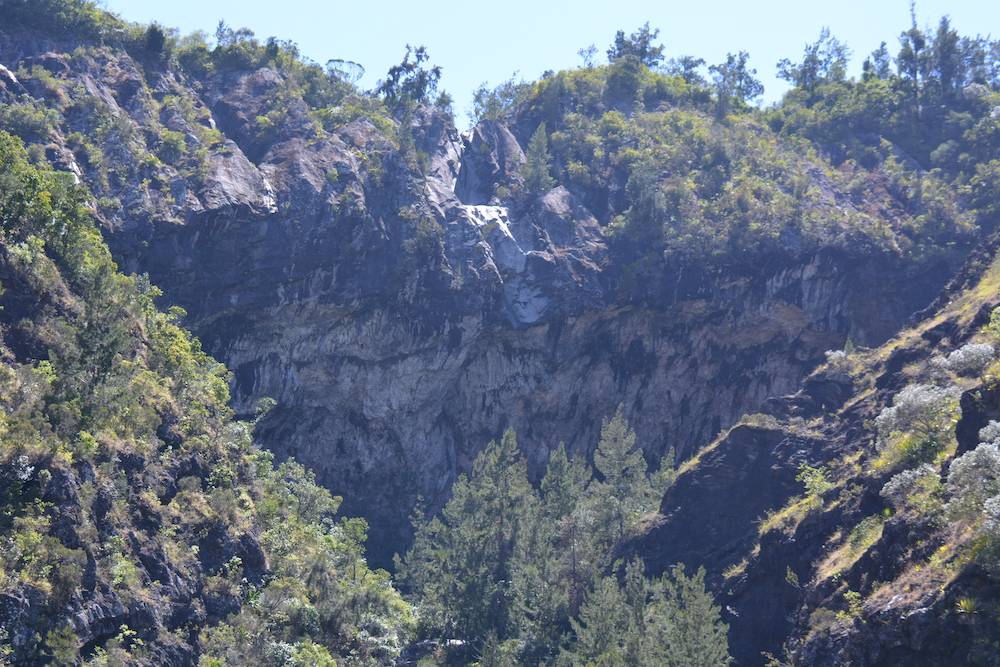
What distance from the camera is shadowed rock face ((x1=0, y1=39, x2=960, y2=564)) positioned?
67.9 metres

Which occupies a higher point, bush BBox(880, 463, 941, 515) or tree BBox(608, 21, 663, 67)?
tree BBox(608, 21, 663, 67)

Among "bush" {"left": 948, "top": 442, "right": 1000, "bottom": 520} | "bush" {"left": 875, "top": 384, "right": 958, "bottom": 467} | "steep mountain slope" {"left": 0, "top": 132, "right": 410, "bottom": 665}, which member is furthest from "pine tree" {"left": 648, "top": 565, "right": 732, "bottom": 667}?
"steep mountain slope" {"left": 0, "top": 132, "right": 410, "bottom": 665}

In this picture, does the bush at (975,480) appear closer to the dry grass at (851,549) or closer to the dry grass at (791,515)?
the dry grass at (851,549)

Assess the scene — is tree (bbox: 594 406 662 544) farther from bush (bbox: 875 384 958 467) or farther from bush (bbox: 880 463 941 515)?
bush (bbox: 880 463 941 515)

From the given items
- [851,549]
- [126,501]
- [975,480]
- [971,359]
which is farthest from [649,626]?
[126,501]

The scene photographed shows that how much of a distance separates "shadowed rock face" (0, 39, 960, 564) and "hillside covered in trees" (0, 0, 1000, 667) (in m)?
0.23

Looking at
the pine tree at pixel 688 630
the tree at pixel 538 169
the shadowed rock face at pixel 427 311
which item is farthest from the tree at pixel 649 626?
the tree at pixel 538 169

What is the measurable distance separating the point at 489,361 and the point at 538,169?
1444 centimetres

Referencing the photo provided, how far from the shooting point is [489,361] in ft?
245

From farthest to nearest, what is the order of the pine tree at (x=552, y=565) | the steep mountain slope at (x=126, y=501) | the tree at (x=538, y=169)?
the tree at (x=538, y=169) → the pine tree at (x=552, y=565) → the steep mountain slope at (x=126, y=501)

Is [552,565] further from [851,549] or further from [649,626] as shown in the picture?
[851,549]

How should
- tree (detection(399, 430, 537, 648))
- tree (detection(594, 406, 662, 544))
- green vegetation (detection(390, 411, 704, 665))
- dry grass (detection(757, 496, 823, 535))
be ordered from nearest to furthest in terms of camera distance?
green vegetation (detection(390, 411, 704, 665)), dry grass (detection(757, 496, 823, 535)), tree (detection(399, 430, 537, 648)), tree (detection(594, 406, 662, 544))

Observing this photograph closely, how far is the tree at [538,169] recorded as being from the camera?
78.8 meters

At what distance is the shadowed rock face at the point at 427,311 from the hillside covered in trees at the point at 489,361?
0.75ft
